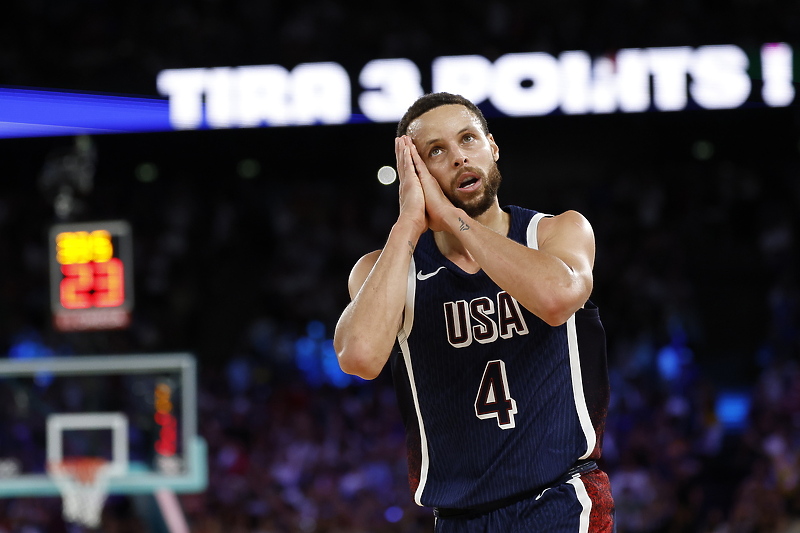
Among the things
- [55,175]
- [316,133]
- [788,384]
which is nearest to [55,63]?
[55,175]

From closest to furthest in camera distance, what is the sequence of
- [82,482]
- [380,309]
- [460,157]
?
[380,309]
[460,157]
[82,482]

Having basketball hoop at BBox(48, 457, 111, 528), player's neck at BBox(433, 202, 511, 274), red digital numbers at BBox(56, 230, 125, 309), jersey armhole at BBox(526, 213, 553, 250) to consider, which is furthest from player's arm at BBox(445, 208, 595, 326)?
basketball hoop at BBox(48, 457, 111, 528)

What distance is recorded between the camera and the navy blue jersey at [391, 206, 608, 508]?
313 centimetres

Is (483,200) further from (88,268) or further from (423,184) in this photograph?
(88,268)

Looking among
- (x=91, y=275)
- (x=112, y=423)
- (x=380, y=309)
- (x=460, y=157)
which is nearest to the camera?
(x=380, y=309)

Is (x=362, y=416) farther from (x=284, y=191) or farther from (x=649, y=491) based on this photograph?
(x=284, y=191)

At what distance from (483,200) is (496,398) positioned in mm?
667

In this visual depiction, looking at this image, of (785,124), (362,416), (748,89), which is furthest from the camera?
(785,124)

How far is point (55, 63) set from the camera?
11484 mm

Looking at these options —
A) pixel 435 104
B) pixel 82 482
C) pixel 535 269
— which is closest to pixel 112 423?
pixel 82 482

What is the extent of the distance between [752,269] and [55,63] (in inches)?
380

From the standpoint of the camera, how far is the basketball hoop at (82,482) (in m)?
10.5

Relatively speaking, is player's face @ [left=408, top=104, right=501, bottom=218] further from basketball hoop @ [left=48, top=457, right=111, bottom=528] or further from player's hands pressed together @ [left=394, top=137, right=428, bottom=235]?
basketball hoop @ [left=48, top=457, right=111, bottom=528]

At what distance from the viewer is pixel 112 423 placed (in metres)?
10.6
